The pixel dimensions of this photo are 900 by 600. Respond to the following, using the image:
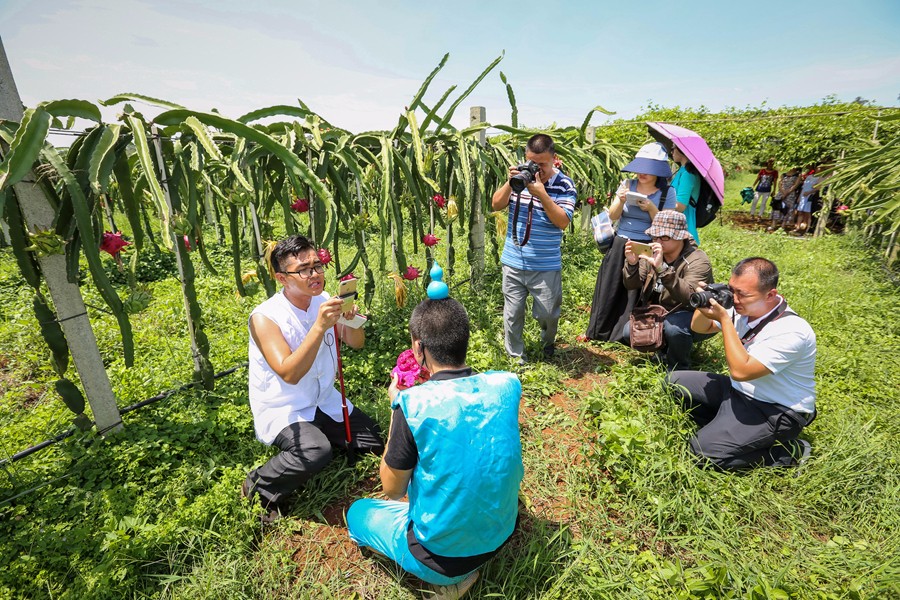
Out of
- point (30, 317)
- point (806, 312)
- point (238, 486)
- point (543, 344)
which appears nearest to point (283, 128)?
point (238, 486)

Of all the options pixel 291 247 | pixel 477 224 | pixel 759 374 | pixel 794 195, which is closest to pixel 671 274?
pixel 759 374

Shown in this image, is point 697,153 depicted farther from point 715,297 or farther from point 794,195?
point 794,195

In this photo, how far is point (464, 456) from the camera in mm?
1450

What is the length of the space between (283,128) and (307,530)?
7.49 feet

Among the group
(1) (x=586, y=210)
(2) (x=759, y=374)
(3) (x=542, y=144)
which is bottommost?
(2) (x=759, y=374)

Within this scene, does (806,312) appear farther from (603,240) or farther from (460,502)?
(460,502)

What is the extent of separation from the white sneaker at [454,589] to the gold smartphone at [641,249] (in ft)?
7.29

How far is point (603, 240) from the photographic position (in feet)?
10.8

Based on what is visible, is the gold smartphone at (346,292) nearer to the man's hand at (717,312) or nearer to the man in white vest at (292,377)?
the man in white vest at (292,377)

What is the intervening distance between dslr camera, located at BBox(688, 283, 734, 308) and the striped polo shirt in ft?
3.12

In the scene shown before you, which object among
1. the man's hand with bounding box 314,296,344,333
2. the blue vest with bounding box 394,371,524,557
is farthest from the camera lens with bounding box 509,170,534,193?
the blue vest with bounding box 394,371,524,557

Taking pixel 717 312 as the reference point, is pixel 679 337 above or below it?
below

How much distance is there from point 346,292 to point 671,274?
2235 mm

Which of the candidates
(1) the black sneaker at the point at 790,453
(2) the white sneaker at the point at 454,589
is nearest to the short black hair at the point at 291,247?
(2) the white sneaker at the point at 454,589
